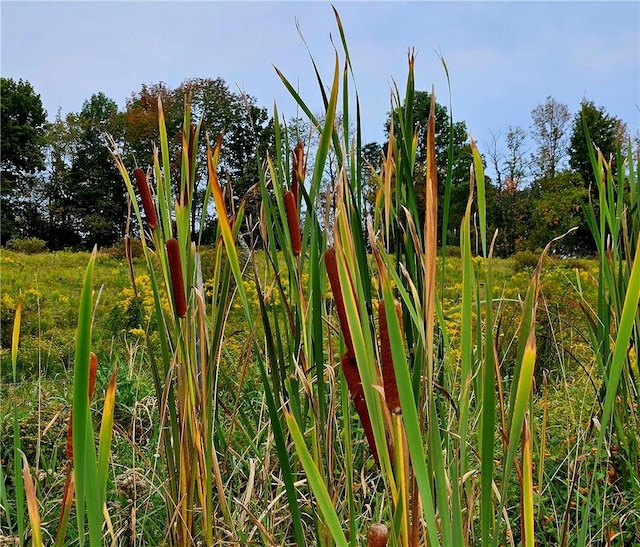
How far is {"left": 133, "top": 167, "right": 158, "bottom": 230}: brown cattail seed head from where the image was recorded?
871 millimetres

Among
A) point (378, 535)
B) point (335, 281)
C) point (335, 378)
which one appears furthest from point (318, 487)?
point (335, 378)

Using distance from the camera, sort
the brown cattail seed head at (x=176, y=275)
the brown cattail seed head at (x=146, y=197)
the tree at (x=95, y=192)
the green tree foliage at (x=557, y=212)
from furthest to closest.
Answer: the tree at (x=95, y=192)
the green tree foliage at (x=557, y=212)
the brown cattail seed head at (x=146, y=197)
the brown cattail seed head at (x=176, y=275)

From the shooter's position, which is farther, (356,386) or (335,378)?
(335,378)

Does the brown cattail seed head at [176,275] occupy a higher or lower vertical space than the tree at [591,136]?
lower

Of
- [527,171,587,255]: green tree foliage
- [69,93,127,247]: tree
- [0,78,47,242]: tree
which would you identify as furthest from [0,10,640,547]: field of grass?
[0,78,47,242]: tree

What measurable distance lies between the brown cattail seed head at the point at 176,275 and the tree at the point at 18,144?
26.3 m

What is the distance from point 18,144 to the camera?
85.4 feet

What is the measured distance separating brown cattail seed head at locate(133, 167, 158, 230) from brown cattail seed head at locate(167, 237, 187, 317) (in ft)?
0.45

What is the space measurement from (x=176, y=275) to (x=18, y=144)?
95.8 ft

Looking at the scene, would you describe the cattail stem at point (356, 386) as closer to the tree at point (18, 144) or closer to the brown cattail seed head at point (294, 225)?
the brown cattail seed head at point (294, 225)

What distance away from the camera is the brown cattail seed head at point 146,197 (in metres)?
0.87

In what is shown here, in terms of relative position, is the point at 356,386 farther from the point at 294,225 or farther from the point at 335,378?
the point at 335,378

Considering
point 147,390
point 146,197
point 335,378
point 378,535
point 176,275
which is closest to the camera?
point 378,535

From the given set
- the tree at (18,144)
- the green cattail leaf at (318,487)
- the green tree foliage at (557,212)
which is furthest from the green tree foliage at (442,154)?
the tree at (18,144)
